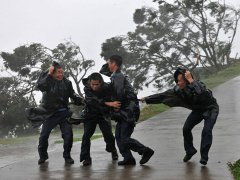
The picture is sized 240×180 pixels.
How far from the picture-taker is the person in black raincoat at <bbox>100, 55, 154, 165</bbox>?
7.57 meters

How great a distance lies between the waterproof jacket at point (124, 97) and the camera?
755cm

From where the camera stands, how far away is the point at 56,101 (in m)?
8.38

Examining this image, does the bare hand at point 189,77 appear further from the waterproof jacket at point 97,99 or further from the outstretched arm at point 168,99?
the waterproof jacket at point 97,99

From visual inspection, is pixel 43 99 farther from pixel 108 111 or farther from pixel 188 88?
pixel 188 88

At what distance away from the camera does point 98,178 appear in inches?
272

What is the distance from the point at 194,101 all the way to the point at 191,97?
115mm

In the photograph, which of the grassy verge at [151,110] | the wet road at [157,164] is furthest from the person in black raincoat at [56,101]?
the grassy verge at [151,110]

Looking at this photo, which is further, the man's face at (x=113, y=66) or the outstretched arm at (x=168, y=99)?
the man's face at (x=113, y=66)

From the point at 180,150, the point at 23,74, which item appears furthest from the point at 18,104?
the point at 180,150

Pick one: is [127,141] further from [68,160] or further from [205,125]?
[68,160]

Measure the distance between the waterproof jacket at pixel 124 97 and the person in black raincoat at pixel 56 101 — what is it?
2.93 feet

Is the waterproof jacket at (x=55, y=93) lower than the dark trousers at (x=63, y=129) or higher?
higher

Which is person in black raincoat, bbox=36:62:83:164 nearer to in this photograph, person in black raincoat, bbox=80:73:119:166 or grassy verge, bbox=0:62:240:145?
person in black raincoat, bbox=80:73:119:166

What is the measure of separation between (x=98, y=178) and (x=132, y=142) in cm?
93
